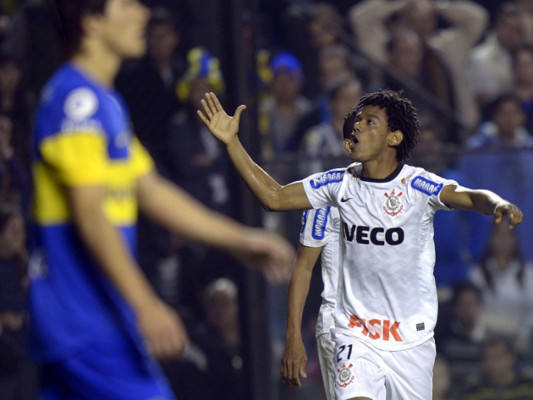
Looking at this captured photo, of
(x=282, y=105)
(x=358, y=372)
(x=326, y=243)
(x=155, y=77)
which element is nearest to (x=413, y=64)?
(x=282, y=105)

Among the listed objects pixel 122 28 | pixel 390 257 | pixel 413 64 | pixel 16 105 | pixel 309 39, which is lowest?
pixel 390 257


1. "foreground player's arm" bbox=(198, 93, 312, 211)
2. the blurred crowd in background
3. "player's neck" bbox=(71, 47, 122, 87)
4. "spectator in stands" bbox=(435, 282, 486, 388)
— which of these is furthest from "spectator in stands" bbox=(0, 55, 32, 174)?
"player's neck" bbox=(71, 47, 122, 87)

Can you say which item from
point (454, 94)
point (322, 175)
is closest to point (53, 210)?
point (322, 175)

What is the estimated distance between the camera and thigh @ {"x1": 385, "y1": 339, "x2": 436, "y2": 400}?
5.12 meters

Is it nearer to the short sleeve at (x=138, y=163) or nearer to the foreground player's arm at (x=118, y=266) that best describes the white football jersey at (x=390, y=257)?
the short sleeve at (x=138, y=163)

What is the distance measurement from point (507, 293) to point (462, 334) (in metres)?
0.48

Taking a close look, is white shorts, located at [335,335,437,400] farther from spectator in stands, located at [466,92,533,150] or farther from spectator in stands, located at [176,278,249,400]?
spectator in stands, located at [466,92,533,150]

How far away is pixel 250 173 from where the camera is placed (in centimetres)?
525

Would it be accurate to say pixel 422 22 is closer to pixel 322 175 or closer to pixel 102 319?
pixel 322 175

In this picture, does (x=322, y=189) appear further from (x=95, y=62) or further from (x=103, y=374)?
(x=103, y=374)

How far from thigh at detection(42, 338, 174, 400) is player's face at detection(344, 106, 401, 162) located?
7.54 feet

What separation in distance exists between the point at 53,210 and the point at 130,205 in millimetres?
233

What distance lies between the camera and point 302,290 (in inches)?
214

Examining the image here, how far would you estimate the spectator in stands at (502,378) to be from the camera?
812 cm
